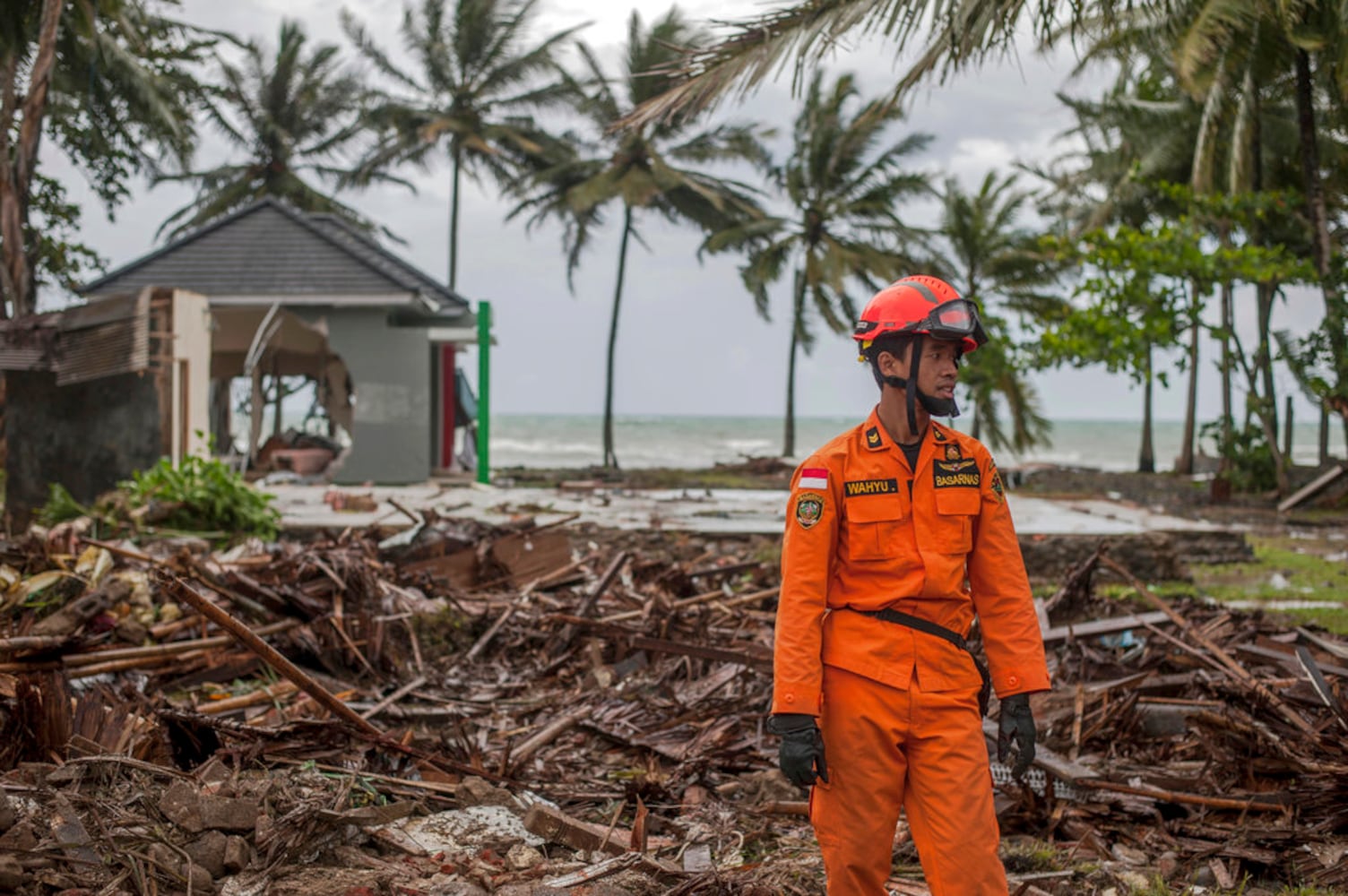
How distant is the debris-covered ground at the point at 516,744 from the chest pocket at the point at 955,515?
1291mm

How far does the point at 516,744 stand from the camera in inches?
204

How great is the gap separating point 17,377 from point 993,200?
28500 mm

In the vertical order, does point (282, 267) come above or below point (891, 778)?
above

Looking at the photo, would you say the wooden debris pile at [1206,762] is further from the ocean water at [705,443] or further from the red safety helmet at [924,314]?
the ocean water at [705,443]

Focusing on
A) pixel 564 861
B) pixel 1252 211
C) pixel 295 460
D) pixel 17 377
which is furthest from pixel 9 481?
pixel 1252 211

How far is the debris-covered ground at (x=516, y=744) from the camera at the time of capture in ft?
11.2

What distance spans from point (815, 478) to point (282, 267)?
1669 centimetres

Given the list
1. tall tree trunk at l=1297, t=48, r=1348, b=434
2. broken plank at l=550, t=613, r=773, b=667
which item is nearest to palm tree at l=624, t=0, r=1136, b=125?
broken plank at l=550, t=613, r=773, b=667

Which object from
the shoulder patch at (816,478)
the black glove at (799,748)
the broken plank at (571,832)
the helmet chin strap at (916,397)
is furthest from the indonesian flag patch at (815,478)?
the broken plank at (571,832)

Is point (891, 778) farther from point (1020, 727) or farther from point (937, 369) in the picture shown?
point (937, 369)

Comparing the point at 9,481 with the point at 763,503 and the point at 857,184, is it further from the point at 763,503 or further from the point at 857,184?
the point at 857,184

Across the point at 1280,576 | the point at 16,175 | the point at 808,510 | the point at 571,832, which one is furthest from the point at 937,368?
the point at 16,175

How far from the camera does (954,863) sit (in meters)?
2.77

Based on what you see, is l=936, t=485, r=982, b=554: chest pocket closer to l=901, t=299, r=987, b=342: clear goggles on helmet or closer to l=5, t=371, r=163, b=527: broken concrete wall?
l=901, t=299, r=987, b=342: clear goggles on helmet
